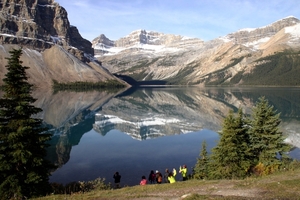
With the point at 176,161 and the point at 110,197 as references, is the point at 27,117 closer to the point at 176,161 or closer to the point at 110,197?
the point at 110,197

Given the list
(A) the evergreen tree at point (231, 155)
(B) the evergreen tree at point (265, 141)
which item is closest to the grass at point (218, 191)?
(A) the evergreen tree at point (231, 155)

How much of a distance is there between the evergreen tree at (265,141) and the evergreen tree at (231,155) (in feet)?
4.23

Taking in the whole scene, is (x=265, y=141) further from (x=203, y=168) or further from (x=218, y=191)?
(x=218, y=191)

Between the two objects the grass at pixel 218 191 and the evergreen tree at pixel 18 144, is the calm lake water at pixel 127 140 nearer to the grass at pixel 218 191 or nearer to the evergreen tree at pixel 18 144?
the grass at pixel 218 191

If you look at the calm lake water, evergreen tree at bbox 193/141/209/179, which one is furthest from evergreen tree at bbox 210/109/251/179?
the calm lake water

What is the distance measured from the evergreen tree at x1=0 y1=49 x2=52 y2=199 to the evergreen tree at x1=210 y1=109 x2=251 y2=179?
15.3m

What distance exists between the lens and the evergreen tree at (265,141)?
27.6 m

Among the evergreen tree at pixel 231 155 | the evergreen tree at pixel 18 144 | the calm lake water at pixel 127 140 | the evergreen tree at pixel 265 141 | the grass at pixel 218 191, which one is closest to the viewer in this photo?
the grass at pixel 218 191

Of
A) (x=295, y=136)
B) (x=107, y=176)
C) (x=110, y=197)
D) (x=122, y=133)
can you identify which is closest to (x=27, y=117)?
(x=110, y=197)

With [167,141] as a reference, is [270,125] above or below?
above

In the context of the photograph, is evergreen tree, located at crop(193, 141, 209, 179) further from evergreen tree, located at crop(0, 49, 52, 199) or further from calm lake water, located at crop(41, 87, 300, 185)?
evergreen tree, located at crop(0, 49, 52, 199)

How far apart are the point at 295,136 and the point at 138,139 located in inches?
1168

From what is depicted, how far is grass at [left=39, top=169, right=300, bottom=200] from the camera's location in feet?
53.1

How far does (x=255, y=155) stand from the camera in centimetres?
2903
